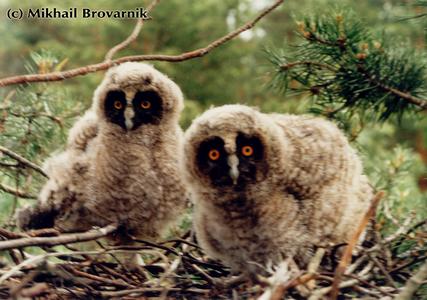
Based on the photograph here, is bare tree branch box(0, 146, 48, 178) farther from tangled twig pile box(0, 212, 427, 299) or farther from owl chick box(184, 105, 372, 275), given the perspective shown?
owl chick box(184, 105, 372, 275)

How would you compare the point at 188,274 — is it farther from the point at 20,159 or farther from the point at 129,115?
the point at 20,159

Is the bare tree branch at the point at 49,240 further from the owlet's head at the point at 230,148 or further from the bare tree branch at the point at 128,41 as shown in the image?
the bare tree branch at the point at 128,41

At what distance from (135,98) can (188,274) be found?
85cm

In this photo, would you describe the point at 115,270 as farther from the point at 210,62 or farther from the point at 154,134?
the point at 210,62

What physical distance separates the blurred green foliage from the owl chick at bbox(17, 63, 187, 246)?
232 millimetres

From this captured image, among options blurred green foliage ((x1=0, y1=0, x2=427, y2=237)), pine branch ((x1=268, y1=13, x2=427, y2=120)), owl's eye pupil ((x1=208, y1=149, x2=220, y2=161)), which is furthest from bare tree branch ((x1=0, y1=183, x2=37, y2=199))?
pine branch ((x1=268, y1=13, x2=427, y2=120))

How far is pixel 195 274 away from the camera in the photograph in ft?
9.55

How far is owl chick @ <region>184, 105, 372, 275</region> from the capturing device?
2893 millimetres

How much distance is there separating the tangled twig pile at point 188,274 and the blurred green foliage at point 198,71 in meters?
0.37

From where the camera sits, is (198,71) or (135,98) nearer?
(135,98)

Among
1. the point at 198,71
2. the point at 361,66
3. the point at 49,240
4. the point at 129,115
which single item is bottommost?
the point at 49,240

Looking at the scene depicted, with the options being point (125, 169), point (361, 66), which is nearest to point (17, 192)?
point (125, 169)

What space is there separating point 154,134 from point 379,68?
3.47 feet

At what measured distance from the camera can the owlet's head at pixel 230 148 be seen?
9.37 ft
